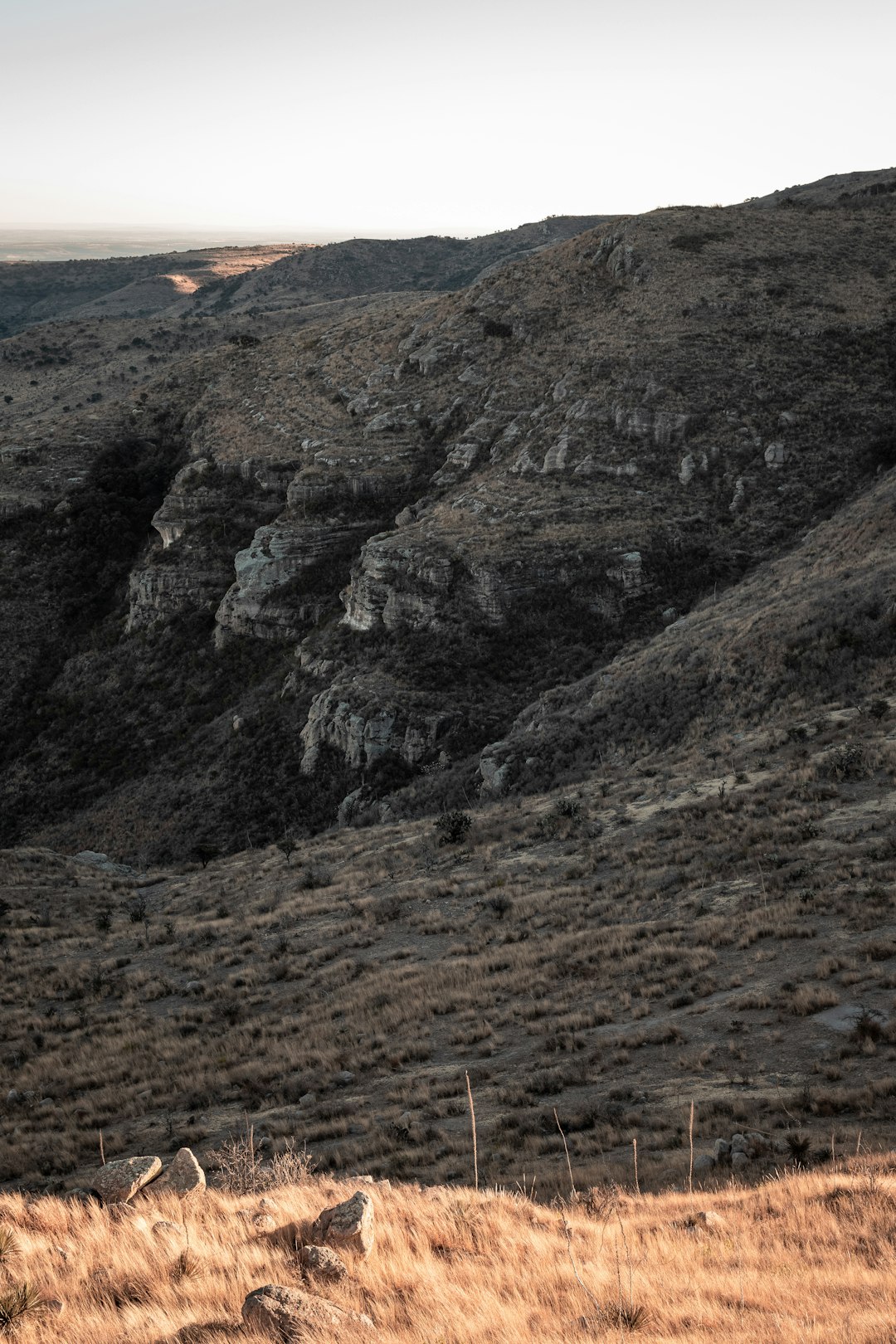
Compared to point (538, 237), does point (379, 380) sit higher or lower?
lower

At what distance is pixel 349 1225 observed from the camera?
694 centimetres

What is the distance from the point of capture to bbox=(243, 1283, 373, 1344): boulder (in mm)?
5641

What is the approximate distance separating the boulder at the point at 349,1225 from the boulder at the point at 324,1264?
0.56 ft

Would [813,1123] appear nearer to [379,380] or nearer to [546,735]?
[546,735]

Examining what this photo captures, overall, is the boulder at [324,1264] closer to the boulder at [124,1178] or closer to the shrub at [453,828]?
the boulder at [124,1178]

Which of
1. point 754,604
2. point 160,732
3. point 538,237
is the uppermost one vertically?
point 538,237

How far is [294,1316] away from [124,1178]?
13.0 feet

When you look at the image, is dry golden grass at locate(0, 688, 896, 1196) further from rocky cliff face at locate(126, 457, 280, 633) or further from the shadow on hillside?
rocky cliff face at locate(126, 457, 280, 633)

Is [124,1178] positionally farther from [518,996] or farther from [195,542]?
[195,542]

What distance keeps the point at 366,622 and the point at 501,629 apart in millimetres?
7290

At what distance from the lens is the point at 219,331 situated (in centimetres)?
11900

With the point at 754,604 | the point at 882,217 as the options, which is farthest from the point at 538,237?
the point at 754,604

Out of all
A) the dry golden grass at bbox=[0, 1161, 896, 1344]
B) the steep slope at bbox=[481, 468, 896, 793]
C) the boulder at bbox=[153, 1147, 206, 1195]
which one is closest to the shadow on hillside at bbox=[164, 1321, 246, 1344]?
the dry golden grass at bbox=[0, 1161, 896, 1344]

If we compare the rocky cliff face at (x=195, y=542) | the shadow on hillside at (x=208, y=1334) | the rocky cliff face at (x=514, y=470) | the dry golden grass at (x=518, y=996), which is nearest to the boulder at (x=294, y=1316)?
the shadow on hillside at (x=208, y=1334)
